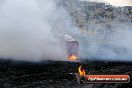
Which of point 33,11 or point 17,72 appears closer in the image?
point 17,72

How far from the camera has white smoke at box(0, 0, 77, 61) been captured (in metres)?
40.0

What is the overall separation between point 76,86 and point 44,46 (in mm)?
13531

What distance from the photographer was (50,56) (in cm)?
4291

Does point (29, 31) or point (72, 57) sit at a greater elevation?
point (29, 31)

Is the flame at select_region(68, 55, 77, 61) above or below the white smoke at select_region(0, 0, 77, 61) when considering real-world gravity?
below

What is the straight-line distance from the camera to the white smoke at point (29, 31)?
3997 cm

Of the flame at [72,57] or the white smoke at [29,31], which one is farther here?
the flame at [72,57]

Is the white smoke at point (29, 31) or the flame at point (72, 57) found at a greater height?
the white smoke at point (29, 31)

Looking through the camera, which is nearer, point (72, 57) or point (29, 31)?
point (29, 31)

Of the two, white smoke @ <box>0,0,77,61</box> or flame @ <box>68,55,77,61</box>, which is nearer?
white smoke @ <box>0,0,77,61</box>

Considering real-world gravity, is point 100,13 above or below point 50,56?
above

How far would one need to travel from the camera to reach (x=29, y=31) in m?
41.4

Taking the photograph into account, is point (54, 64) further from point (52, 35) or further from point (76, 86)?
point (76, 86)

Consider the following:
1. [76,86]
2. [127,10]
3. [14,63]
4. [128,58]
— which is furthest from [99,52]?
[127,10]
